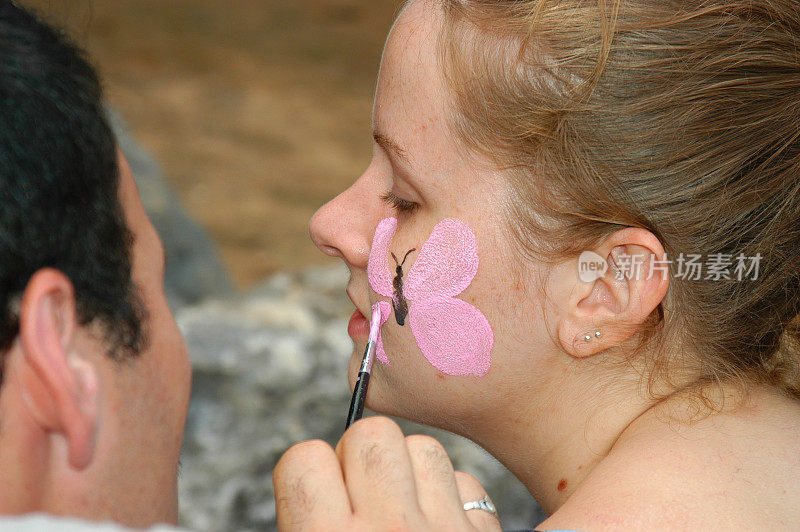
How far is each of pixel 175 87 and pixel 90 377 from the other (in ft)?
15.9

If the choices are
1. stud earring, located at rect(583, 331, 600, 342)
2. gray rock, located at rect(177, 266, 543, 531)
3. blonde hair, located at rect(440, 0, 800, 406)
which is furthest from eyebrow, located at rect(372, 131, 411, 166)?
gray rock, located at rect(177, 266, 543, 531)

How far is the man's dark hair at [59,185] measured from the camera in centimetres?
100

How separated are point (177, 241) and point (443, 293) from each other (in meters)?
1.68

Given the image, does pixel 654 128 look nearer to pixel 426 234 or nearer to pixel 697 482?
pixel 426 234

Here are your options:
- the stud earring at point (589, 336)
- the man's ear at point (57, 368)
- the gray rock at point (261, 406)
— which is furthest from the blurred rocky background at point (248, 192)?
the stud earring at point (589, 336)

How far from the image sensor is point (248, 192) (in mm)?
4734

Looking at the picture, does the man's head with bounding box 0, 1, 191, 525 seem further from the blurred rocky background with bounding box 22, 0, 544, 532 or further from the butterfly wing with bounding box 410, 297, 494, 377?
the butterfly wing with bounding box 410, 297, 494, 377

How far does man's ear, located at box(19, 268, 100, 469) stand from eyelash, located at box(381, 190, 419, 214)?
0.65m

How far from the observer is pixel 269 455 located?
2230 mm

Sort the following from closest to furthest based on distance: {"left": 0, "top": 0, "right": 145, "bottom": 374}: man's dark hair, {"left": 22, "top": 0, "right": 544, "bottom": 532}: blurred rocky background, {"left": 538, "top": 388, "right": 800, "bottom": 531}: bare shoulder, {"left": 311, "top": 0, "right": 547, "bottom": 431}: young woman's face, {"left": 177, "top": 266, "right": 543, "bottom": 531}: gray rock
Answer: {"left": 0, "top": 0, "right": 145, "bottom": 374}: man's dark hair → {"left": 538, "top": 388, "right": 800, "bottom": 531}: bare shoulder → {"left": 311, "top": 0, "right": 547, "bottom": 431}: young woman's face → {"left": 177, "top": 266, "right": 543, "bottom": 531}: gray rock → {"left": 22, "top": 0, "right": 544, "bottom": 532}: blurred rocky background

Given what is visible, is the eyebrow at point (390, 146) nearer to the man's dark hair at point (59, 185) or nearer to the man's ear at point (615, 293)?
the man's ear at point (615, 293)

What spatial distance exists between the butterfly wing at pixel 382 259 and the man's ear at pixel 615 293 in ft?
1.05

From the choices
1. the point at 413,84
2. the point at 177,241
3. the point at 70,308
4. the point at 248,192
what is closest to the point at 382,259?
the point at 413,84

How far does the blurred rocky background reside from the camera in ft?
7.41
